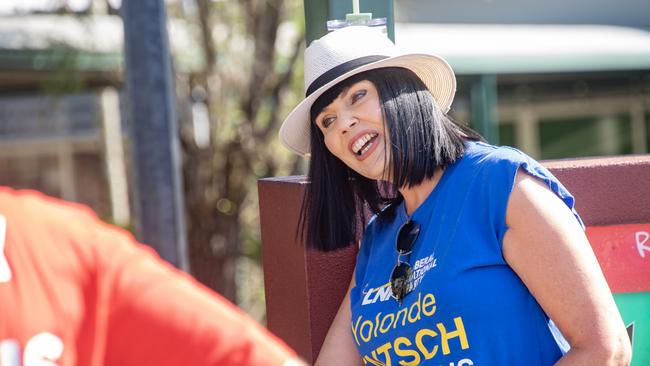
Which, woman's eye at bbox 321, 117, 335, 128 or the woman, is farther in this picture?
woman's eye at bbox 321, 117, 335, 128

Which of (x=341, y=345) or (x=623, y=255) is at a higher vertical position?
(x=623, y=255)

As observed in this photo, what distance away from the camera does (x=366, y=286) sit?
220cm

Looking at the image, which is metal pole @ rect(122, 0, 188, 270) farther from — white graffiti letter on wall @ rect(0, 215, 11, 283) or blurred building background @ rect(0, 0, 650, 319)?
white graffiti letter on wall @ rect(0, 215, 11, 283)

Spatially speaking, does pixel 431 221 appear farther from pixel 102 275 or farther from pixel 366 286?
pixel 102 275

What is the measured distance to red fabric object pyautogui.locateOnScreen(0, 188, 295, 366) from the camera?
0.89 m

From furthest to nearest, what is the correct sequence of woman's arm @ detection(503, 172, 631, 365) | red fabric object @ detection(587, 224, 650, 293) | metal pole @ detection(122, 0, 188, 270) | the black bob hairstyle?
metal pole @ detection(122, 0, 188, 270), red fabric object @ detection(587, 224, 650, 293), the black bob hairstyle, woman's arm @ detection(503, 172, 631, 365)

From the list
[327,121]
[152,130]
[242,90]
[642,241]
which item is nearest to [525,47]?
[242,90]

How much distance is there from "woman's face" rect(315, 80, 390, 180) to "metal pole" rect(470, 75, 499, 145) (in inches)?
176

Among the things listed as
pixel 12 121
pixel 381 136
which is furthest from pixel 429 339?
pixel 12 121

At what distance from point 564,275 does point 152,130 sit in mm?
2242

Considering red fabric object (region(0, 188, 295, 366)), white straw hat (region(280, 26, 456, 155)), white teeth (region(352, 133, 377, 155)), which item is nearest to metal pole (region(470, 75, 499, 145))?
white straw hat (region(280, 26, 456, 155))

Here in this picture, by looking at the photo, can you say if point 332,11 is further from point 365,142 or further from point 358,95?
point 365,142

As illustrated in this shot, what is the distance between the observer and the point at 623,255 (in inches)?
102

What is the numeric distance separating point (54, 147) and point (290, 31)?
125 inches
